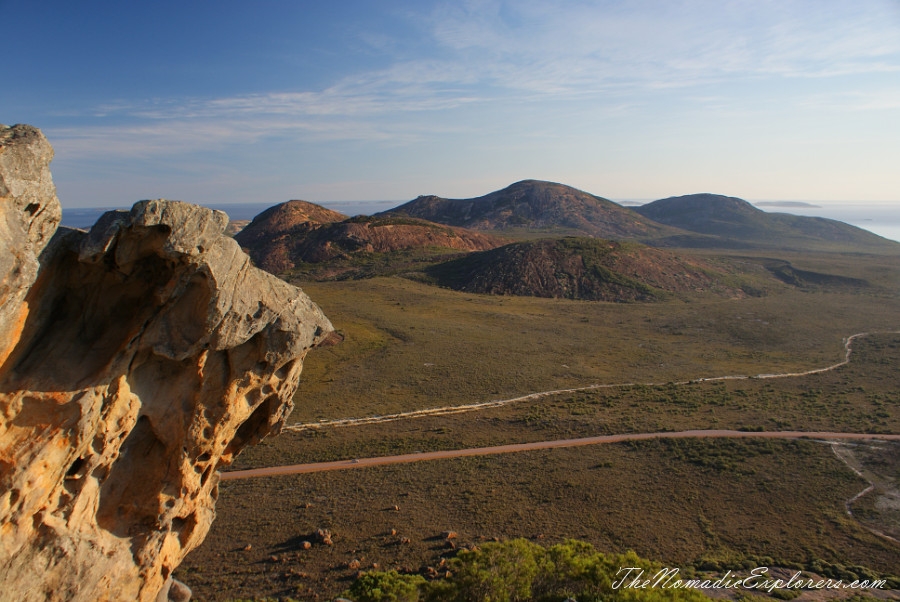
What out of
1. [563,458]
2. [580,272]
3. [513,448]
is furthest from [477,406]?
[580,272]

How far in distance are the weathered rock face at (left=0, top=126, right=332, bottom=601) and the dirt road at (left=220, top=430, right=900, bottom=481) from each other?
1359cm

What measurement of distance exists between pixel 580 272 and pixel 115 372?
90976mm

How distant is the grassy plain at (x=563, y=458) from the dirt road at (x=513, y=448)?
782 millimetres

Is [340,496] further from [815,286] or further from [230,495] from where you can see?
[815,286]

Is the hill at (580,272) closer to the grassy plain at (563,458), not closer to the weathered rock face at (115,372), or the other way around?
the grassy plain at (563,458)

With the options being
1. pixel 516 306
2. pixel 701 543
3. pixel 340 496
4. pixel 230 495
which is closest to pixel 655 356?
pixel 516 306

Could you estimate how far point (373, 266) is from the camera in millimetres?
108188

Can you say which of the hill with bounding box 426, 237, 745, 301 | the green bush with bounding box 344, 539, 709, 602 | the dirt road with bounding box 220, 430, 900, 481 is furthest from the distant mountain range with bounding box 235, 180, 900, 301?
the green bush with bounding box 344, 539, 709, 602

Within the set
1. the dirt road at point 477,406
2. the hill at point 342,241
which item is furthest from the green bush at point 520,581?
the hill at point 342,241

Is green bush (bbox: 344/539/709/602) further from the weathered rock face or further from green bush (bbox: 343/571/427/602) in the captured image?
the weathered rock face

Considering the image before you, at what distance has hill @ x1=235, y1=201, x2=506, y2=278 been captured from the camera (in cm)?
11100

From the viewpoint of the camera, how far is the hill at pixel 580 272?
91312mm

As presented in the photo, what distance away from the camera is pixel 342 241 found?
11775cm

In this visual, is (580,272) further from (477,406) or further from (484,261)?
(477,406)
